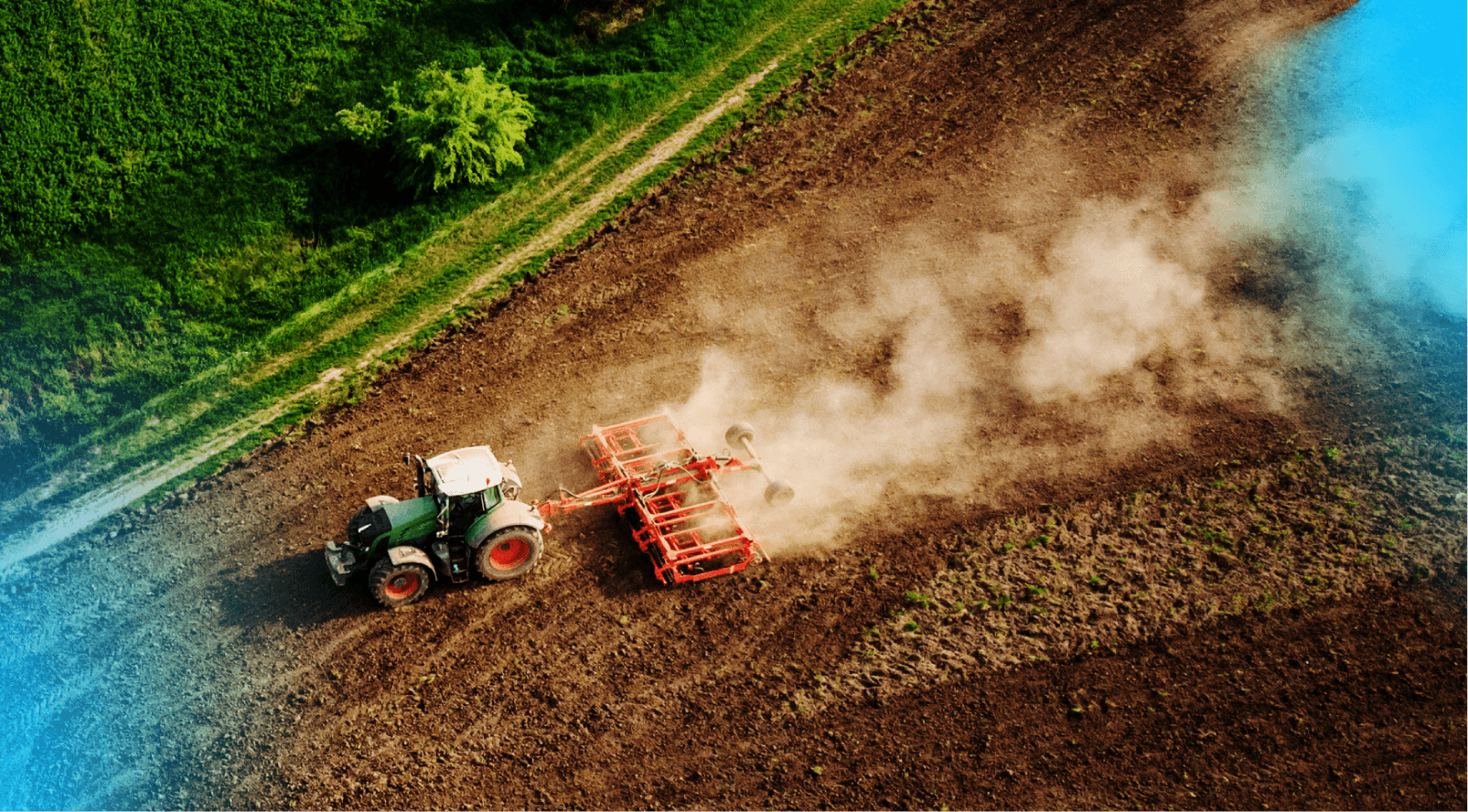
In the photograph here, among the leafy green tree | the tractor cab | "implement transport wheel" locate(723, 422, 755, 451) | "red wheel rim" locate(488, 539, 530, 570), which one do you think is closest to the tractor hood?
the tractor cab

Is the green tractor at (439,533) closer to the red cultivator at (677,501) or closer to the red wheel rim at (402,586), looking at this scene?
the red wheel rim at (402,586)

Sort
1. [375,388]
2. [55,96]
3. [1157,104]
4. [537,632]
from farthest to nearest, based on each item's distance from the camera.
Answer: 1. [1157,104]
2. [55,96]
3. [375,388]
4. [537,632]

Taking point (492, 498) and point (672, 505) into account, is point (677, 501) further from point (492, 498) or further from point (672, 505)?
point (492, 498)

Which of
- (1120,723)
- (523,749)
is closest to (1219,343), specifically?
(1120,723)

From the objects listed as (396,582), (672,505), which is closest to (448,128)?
(672,505)

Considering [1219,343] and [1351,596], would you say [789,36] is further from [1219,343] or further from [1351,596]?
[1351,596]

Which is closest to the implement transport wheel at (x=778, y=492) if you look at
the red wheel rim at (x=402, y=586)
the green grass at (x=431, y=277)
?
the red wheel rim at (x=402, y=586)

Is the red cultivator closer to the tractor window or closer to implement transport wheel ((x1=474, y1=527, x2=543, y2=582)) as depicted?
implement transport wheel ((x1=474, y1=527, x2=543, y2=582))
